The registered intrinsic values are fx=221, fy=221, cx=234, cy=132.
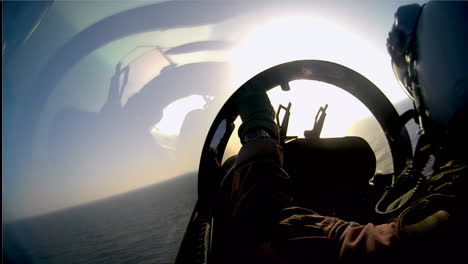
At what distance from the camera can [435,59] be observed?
1605 millimetres

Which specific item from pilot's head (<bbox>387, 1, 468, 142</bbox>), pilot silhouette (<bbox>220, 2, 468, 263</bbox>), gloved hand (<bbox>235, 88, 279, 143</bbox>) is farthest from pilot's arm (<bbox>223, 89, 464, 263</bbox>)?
pilot's head (<bbox>387, 1, 468, 142</bbox>)

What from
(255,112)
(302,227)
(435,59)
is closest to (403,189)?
(435,59)

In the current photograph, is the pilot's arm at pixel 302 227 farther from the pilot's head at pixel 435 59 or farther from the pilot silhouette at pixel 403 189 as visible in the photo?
the pilot's head at pixel 435 59

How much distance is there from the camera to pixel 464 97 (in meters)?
1.37

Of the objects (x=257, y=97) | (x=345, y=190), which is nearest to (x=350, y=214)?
(x=345, y=190)

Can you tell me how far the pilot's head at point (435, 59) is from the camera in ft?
4.62

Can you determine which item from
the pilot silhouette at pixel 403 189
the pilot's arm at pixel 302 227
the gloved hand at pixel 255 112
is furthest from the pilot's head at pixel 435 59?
the gloved hand at pixel 255 112

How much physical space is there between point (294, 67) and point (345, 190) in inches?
59.4

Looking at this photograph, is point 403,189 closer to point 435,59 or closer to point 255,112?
point 435,59

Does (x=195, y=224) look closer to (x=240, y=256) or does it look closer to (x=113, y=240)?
(x=240, y=256)

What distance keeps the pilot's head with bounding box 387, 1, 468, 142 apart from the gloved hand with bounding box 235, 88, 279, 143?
118cm

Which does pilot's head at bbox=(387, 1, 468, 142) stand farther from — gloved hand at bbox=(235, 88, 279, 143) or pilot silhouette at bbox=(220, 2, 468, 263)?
gloved hand at bbox=(235, 88, 279, 143)

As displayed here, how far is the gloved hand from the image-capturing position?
1989mm

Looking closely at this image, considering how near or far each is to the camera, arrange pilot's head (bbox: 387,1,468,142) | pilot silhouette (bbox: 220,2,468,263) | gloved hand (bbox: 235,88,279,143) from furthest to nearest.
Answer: gloved hand (bbox: 235,88,279,143)
pilot's head (bbox: 387,1,468,142)
pilot silhouette (bbox: 220,2,468,263)
